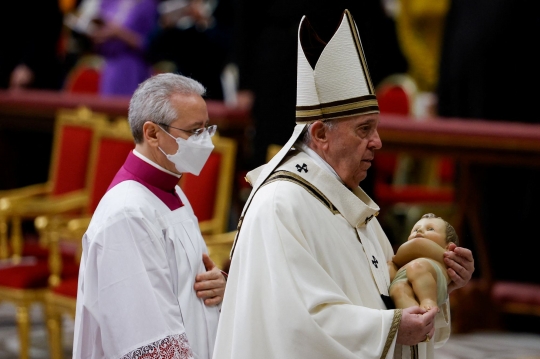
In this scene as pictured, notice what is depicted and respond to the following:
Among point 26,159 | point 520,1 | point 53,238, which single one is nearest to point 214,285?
point 53,238

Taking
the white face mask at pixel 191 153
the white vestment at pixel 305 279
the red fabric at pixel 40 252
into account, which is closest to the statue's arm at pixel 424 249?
the white vestment at pixel 305 279

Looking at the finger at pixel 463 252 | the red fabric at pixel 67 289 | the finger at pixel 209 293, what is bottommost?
the red fabric at pixel 67 289

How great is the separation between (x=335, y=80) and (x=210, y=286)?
3.12 ft

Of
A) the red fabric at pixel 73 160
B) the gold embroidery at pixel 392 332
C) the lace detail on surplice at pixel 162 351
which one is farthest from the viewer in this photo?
the red fabric at pixel 73 160

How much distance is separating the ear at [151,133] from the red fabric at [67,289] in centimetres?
200

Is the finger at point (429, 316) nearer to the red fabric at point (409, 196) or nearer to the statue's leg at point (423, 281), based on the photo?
the statue's leg at point (423, 281)

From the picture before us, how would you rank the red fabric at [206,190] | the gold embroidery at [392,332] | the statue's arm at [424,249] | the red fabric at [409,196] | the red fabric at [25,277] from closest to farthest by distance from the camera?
1. the gold embroidery at [392,332]
2. the statue's arm at [424,249]
3. the red fabric at [206,190]
4. the red fabric at [25,277]
5. the red fabric at [409,196]

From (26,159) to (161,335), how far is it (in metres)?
5.45

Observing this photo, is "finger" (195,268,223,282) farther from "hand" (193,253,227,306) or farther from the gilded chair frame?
the gilded chair frame

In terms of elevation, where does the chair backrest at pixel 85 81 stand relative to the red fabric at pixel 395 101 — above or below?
above

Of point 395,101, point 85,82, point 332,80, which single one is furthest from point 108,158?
point 85,82

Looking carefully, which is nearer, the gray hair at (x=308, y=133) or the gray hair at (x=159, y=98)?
the gray hair at (x=308, y=133)

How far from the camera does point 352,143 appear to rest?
2.88 metres

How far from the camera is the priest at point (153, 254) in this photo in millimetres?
3285
